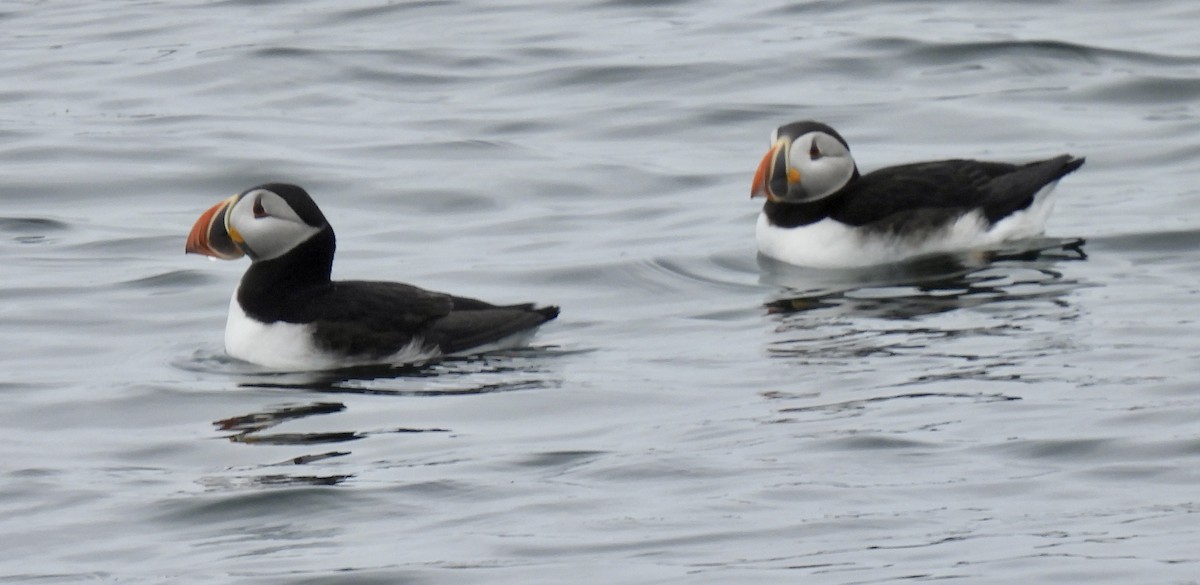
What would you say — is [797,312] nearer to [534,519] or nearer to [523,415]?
[523,415]

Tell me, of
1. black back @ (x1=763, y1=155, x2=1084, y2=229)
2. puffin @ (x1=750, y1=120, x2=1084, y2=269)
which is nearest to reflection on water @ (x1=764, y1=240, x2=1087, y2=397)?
puffin @ (x1=750, y1=120, x2=1084, y2=269)

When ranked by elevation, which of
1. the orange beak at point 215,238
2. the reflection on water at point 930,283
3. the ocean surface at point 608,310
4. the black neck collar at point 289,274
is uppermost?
the orange beak at point 215,238

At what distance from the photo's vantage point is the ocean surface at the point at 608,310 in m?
6.83

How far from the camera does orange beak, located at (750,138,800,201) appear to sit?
1216cm

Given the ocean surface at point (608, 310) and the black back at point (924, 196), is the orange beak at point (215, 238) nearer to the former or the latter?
the ocean surface at point (608, 310)

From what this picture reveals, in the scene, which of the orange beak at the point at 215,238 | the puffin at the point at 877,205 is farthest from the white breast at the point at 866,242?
the orange beak at the point at 215,238

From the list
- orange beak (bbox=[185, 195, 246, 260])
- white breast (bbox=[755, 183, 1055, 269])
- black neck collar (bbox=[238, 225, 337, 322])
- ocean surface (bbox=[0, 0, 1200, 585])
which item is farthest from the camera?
white breast (bbox=[755, 183, 1055, 269])

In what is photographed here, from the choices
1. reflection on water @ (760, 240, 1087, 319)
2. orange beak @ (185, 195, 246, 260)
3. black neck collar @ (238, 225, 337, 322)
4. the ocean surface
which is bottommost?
reflection on water @ (760, 240, 1087, 319)

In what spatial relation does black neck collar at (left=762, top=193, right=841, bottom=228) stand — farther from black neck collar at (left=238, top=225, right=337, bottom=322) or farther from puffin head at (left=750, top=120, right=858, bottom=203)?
black neck collar at (left=238, top=225, right=337, bottom=322)

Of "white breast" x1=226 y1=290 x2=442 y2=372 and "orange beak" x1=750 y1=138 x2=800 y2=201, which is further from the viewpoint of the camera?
"orange beak" x1=750 y1=138 x2=800 y2=201

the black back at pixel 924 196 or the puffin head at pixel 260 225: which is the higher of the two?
the puffin head at pixel 260 225

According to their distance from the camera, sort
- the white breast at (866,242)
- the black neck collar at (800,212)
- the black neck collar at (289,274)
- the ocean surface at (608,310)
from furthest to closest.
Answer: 1. the black neck collar at (800,212)
2. the white breast at (866,242)
3. the black neck collar at (289,274)
4. the ocean surface at (608,310)

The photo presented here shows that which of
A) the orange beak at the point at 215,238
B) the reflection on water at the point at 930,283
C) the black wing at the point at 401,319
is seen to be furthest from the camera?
the reflection on water at the point at 930,283

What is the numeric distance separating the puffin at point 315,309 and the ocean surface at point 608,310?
15 cm
